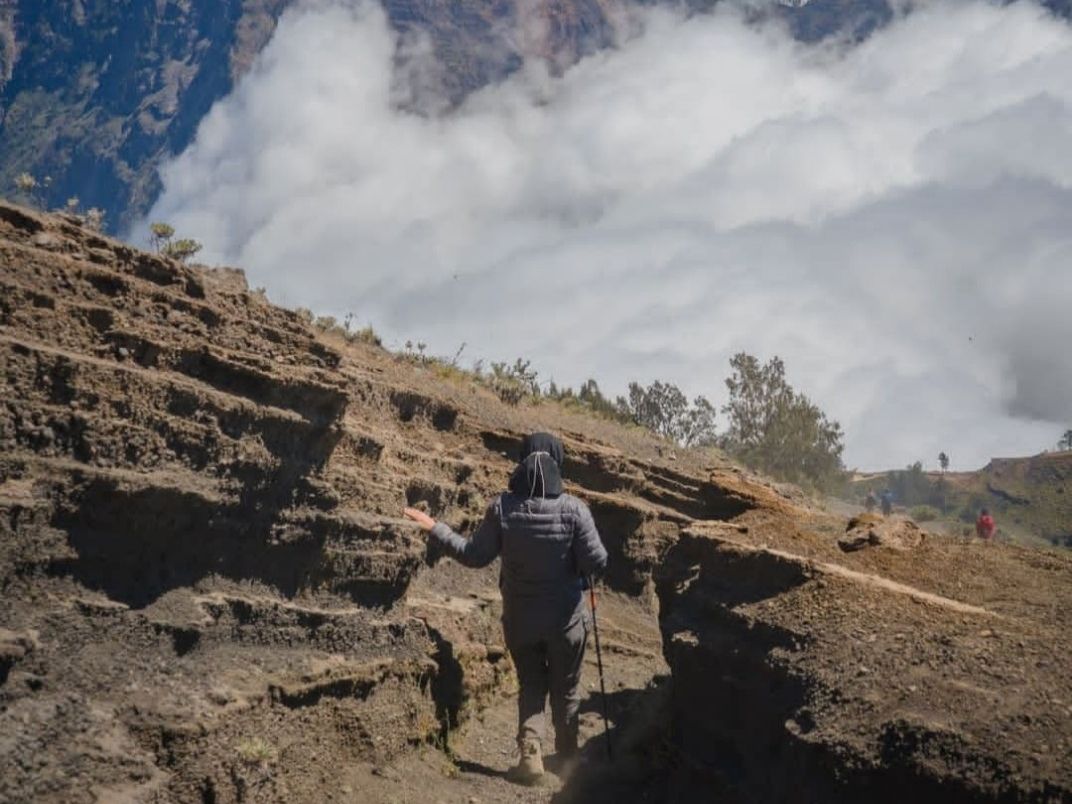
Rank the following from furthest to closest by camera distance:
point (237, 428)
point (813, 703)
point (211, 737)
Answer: point (237, 428) < point (813, 703) < point (211, 737)

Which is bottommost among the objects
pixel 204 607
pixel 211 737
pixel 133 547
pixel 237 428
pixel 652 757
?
pixel 652 757

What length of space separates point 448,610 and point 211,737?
3284 mm

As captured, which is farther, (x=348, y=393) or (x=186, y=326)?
(x=348, y=393)

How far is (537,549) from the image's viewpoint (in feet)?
21.8

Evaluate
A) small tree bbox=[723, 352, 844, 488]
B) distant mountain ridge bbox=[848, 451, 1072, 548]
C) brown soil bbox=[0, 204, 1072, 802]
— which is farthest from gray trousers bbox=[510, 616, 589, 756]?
distant mountain ridge bbox=[848, 451, 1072, 548]

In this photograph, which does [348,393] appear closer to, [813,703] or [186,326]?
[186,326]

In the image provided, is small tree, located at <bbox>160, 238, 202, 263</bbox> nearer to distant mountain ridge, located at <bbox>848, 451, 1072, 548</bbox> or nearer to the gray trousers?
the gray trousers

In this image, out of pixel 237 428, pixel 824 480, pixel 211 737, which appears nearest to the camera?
pixel 211 737

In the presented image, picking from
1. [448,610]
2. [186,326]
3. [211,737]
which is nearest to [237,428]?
[186,326]

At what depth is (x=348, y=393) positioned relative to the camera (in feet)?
21.9

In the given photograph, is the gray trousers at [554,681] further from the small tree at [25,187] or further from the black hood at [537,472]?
the small tree at [25,187]

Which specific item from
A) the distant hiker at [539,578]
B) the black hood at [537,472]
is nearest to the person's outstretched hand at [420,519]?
the distant hiker at [539,578]

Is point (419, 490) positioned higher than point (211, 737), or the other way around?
point (419, 490)

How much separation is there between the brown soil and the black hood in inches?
44.9
